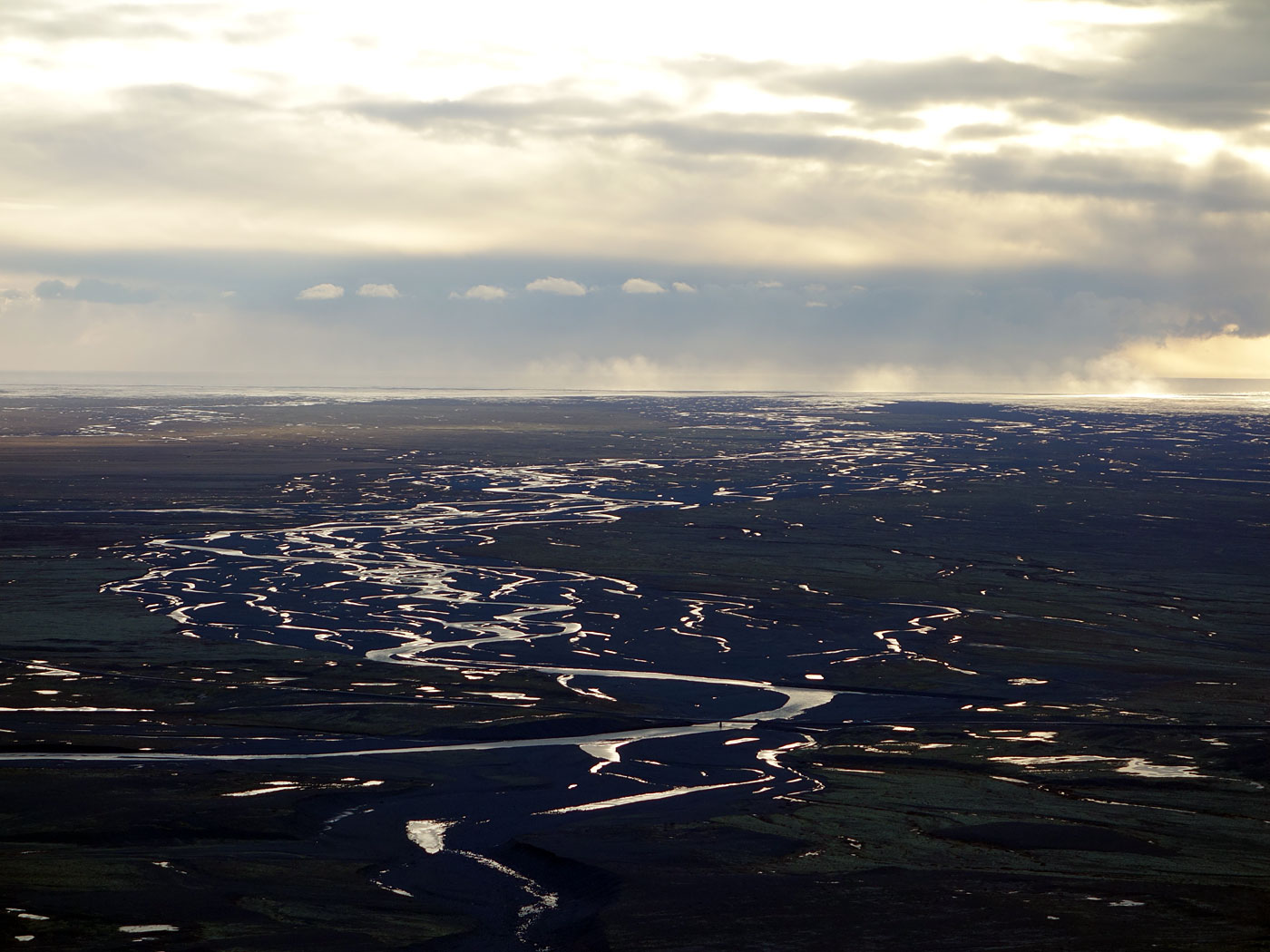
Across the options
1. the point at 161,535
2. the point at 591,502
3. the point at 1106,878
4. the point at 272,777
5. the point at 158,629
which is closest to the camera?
the point at 1106,878

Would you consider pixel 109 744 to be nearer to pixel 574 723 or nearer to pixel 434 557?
pixel 574 723

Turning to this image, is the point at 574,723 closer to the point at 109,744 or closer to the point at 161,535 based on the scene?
the point at 109,744

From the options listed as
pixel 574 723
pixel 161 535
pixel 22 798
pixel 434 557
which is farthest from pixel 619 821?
pixel 161 535

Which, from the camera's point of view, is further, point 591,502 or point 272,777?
point 591,502

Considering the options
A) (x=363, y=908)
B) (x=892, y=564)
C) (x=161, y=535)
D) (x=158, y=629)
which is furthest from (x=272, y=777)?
(x=161, y=535)

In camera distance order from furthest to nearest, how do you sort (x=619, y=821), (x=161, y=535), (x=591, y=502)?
(x=591, y=502) < (x=161, y=535) < (x=619, y=821)

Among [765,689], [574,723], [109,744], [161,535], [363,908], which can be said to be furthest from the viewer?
[161,535]
